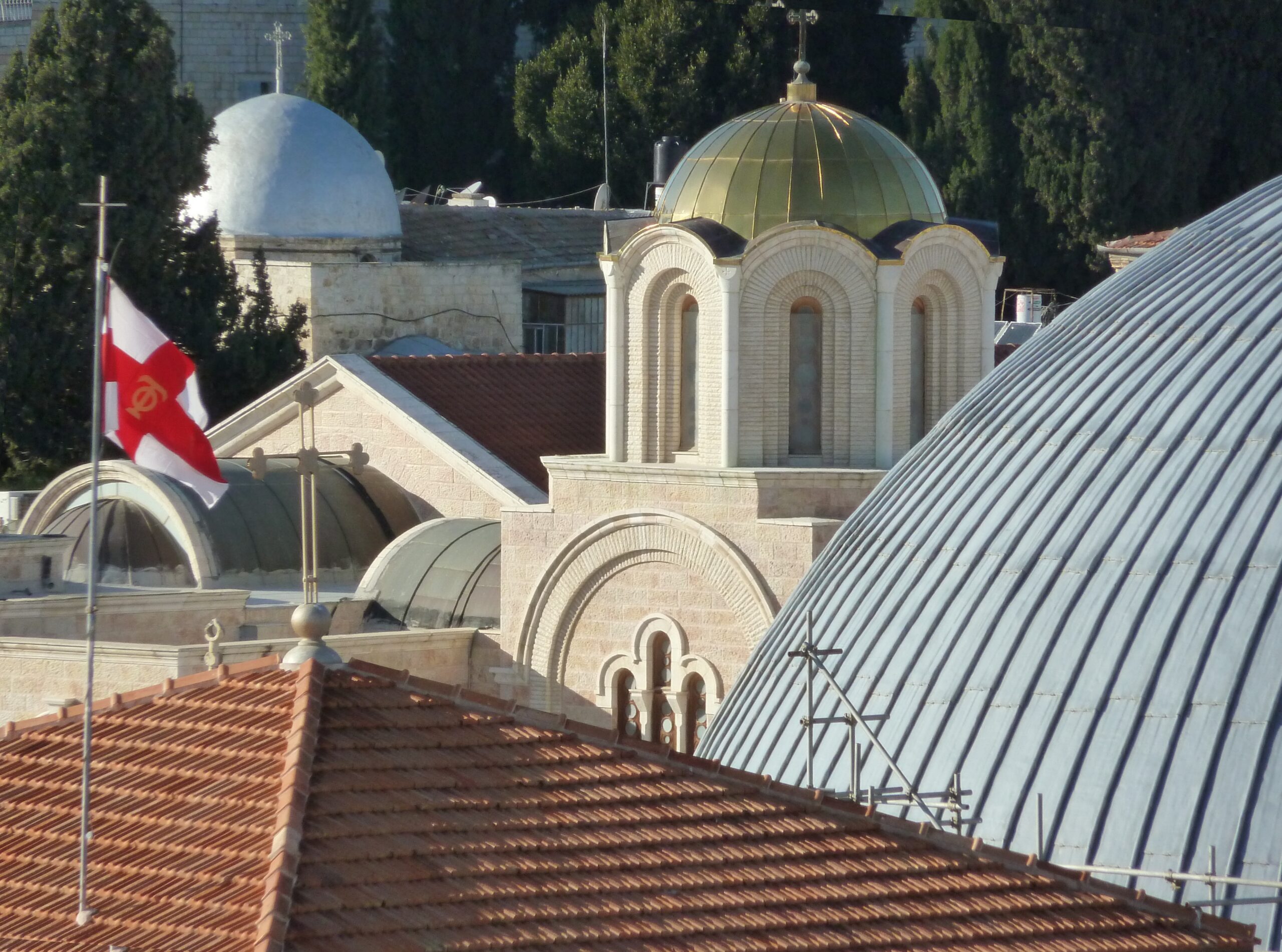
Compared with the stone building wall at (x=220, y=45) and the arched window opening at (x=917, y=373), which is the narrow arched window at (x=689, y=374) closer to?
the arched window opening at (x=917, y=373)

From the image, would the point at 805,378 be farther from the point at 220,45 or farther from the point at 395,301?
the point at 220,45

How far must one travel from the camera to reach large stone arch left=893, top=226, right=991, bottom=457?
20797 mm

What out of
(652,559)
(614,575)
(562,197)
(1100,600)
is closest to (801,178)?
(652,559)

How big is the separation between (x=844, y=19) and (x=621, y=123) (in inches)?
188

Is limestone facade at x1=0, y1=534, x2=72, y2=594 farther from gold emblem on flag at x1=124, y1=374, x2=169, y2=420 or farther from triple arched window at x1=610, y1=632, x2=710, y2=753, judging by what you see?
gold emblem on flag at x1=124, y1=374, x2=169, y2=420

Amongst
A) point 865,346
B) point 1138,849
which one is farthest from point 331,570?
point 1138,849

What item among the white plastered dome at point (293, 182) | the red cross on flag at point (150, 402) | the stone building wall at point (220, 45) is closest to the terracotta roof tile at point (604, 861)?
the red cross on flag at point (150, 402)

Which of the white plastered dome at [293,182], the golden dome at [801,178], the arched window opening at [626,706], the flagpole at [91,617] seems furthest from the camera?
the white plastered dome at [293,182]

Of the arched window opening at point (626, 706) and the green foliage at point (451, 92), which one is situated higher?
the green foliage at point (451, 92)

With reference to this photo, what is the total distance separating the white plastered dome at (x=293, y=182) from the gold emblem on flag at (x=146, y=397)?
23624 millimetres

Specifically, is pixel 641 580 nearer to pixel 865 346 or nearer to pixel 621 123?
pixel 865 346

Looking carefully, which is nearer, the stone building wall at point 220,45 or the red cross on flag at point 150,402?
the red cross on flag at point 150,402

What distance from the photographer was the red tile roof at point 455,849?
25.6 ft

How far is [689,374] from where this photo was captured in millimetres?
21156
